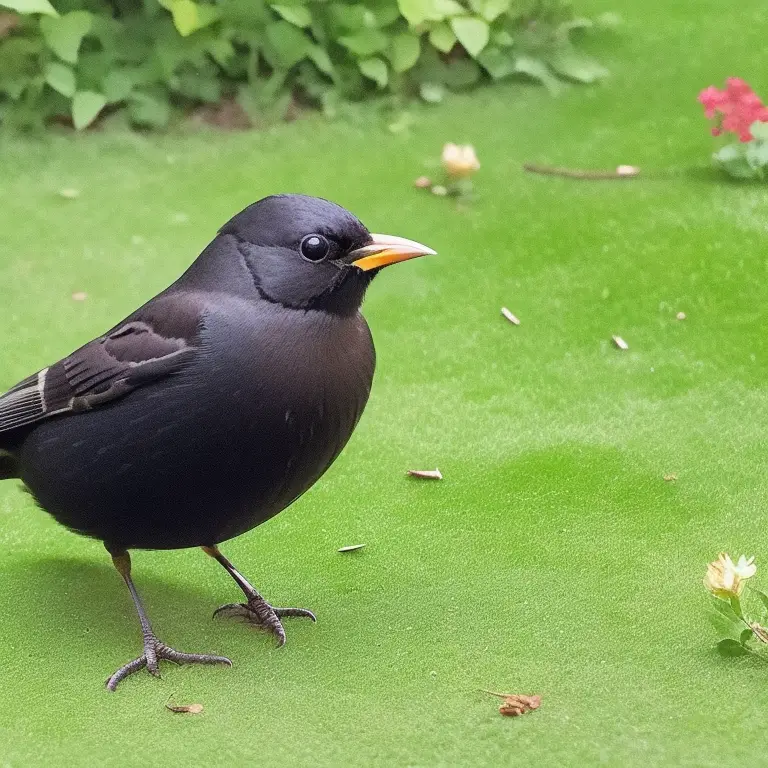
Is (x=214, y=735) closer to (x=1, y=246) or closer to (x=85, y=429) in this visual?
(x=85, y=429)

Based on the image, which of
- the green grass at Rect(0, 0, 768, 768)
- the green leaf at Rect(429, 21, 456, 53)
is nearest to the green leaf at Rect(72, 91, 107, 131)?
the green grass at Rect(0, 0, 768, 768)

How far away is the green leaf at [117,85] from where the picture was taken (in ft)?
18.6

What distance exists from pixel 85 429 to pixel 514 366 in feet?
5.96

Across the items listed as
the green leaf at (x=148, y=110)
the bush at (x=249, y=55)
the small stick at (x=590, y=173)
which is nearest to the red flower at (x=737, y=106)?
the small stick at (x=590, y=173)

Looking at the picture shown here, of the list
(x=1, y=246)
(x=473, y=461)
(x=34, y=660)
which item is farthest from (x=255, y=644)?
(x=1, y=246)

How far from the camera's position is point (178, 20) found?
5.53 meters

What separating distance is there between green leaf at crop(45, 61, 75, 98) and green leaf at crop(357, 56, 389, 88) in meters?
1.39

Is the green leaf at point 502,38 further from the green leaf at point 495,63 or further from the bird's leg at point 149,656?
the bird's leg at point 149,656

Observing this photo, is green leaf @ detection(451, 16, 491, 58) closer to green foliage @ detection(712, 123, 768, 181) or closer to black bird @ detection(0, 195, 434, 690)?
green foliage @ detection(712, 123, 768, 181)

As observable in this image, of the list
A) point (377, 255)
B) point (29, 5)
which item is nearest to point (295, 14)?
point (29, 5)

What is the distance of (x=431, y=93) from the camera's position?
589 cm

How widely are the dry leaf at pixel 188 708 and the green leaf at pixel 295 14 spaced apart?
3.87 meters

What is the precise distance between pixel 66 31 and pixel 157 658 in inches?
146

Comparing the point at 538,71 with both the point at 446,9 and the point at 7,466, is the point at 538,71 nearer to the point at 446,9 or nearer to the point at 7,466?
the point at 446,9
